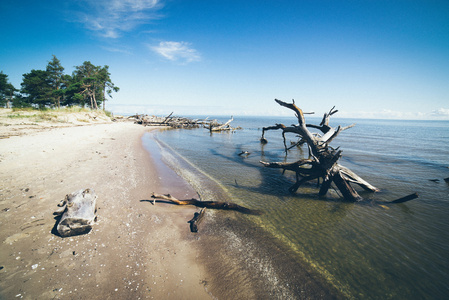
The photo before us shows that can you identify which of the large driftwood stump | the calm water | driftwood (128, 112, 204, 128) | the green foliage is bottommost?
the calm water

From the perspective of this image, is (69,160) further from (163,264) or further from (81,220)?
(163,264)

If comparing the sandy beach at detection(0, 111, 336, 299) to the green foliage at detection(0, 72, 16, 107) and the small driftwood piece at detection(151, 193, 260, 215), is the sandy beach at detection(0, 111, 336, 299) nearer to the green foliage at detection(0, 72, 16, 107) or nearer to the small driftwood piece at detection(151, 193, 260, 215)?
the small driftwood piece at detection(151, 193, 260, 215)


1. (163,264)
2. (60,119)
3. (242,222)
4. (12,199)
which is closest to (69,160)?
(12,199)

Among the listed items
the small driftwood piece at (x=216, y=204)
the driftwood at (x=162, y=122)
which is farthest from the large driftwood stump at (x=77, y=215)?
the driftwood at (x=162, y=122)

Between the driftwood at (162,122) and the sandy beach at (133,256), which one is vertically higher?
the driftwood at (162,122)

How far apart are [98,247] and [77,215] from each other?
→ 107 cm

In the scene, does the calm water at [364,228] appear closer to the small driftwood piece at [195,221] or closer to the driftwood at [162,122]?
the small driftwood piece at [195,221]

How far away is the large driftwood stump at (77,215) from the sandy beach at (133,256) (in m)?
0.20

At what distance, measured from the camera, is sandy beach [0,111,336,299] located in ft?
10.1

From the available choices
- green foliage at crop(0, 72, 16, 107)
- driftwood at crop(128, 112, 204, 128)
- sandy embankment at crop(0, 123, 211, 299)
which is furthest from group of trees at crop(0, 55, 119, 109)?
sandy embankment at crop(0, 123, 211, 299)

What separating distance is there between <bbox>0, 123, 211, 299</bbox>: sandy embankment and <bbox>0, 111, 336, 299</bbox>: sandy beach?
0.02 metres

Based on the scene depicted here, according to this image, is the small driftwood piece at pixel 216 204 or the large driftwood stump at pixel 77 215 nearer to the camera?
the large driftwood stump at pixel 77 215

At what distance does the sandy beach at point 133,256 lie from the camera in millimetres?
3093

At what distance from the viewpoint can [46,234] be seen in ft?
13.2
